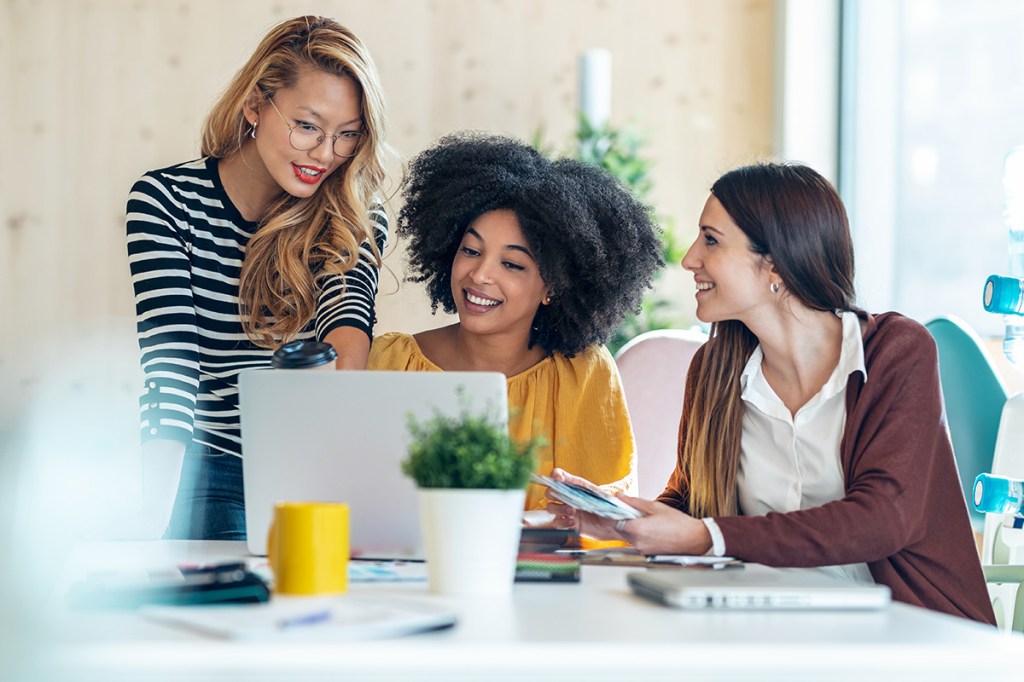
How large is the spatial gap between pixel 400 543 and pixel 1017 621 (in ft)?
3.06

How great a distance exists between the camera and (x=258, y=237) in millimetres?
1928

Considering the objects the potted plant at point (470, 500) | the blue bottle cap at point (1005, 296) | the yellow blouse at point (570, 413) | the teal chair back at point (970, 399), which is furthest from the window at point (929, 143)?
the potted plant at point (470, 500)

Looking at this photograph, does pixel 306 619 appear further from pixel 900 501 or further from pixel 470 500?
pixel 900 501

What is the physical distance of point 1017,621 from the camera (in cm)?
164

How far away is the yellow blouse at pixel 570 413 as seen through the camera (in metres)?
1.97

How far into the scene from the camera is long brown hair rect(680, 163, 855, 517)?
5.62 feet

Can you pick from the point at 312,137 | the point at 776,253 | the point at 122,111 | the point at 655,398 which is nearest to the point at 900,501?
the point at 776,253

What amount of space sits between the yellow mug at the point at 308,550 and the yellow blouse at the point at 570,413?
84 cm

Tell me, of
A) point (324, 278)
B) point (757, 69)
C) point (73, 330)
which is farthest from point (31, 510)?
point (757, 69)

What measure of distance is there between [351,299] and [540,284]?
1.17 ft

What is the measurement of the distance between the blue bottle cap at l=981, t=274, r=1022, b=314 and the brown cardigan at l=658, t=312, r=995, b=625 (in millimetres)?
101

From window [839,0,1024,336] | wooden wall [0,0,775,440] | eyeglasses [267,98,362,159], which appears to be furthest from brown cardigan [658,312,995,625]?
wooden wall [0,0,775,440]

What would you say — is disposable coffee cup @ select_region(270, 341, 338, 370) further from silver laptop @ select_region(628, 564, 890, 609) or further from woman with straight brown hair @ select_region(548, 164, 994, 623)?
silver laptop @ select_region(628, 564, 890, 609)

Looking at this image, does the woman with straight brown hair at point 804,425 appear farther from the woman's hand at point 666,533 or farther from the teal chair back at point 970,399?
the teal chair back at point 970,399
